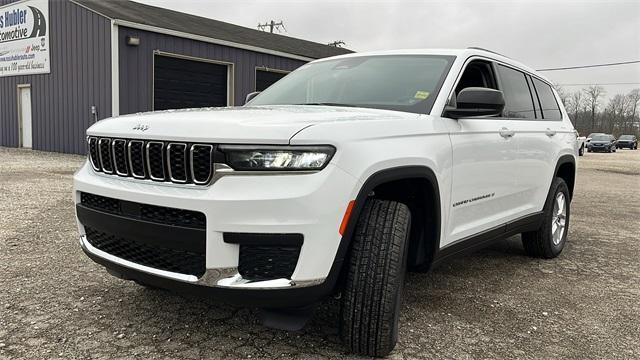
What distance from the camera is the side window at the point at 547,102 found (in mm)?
5027

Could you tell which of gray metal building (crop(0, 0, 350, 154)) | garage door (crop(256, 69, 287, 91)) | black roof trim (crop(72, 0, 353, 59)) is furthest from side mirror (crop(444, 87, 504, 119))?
garage door (crop(256, 69, 287, 91))

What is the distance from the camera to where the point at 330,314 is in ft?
11.1

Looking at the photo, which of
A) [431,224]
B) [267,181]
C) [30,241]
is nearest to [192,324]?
[267,181]

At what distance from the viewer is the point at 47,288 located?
3764 mm

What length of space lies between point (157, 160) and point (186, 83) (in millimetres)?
14481

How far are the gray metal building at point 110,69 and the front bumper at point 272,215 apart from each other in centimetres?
1363

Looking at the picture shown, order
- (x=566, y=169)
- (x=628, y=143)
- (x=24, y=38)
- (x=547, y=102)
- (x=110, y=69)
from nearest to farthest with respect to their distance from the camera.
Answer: (x=547, y=102) < (x=566, y=169) < (x=110, y=69) < (x=24, y=38) < (x=628, y=143)

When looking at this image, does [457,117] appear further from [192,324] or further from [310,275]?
[192,324]

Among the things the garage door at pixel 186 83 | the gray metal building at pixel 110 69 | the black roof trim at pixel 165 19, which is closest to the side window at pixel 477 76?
the gray metal building at pixel 110 69

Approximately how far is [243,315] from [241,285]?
104 cm

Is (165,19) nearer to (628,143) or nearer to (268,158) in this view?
(268,158)

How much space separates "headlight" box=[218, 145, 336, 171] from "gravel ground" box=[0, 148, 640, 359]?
27.0 inches

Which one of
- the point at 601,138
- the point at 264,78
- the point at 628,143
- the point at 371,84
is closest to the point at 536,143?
the point at 371,84

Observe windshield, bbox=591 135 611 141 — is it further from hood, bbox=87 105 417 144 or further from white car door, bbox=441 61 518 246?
hood, bbox=87 105 417 144
